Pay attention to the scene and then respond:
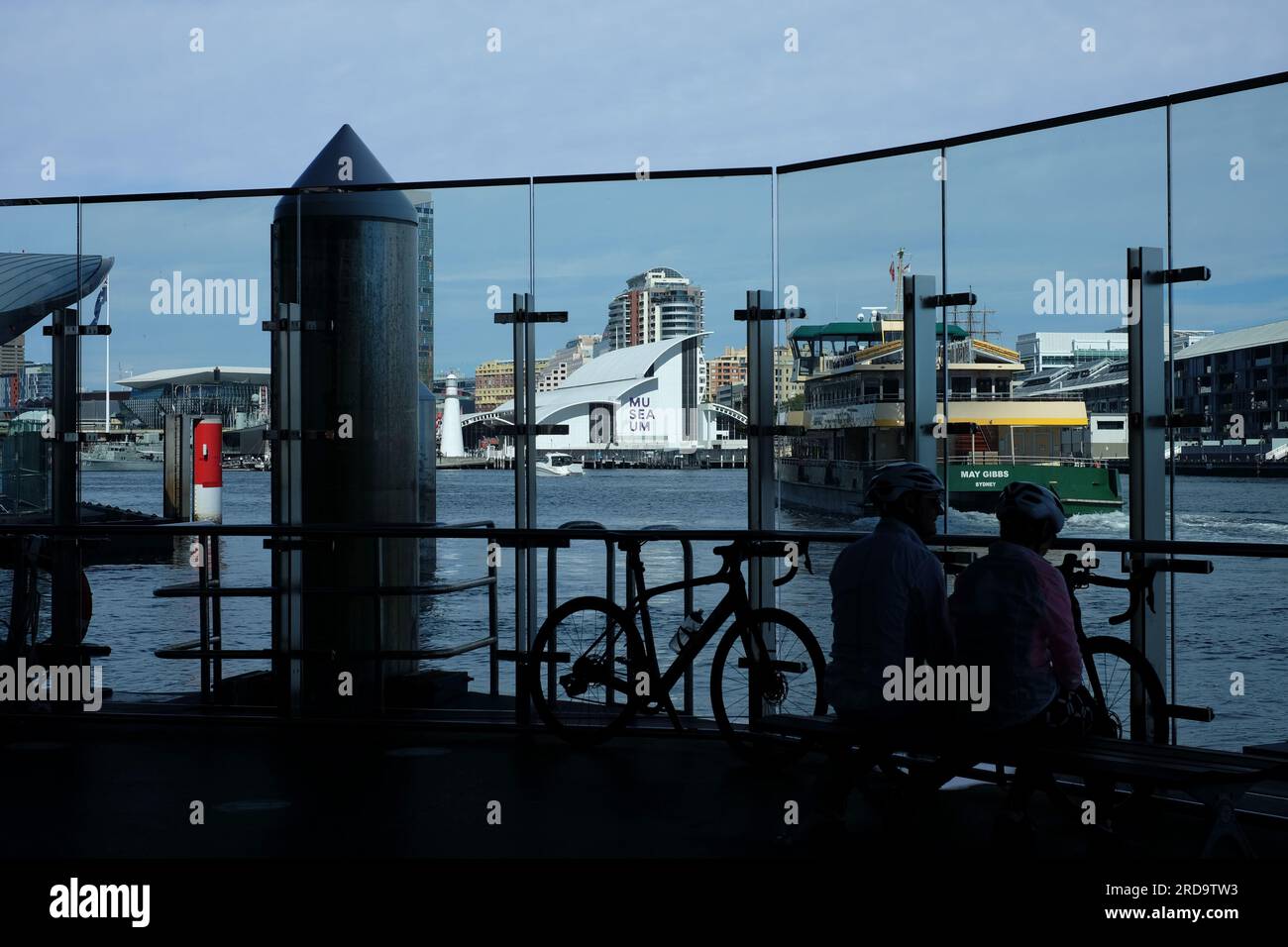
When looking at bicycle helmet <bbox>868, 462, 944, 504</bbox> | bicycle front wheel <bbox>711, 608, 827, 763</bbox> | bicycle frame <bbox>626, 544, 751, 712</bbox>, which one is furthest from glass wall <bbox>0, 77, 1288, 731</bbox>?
bicycle helmet <bbox>868, 462, 944, 504</bbox>

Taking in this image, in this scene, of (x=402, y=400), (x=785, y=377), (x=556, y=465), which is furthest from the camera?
(x=402, y=400)

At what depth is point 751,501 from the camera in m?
6.89

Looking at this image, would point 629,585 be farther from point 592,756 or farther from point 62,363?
point 62,363

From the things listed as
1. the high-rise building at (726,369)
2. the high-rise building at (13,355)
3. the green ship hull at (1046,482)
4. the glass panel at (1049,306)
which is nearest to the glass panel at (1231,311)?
→ the glass panel at (1049,306)

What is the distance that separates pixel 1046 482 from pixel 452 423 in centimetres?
319

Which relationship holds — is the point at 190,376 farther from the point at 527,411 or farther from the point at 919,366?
the point at 919,366

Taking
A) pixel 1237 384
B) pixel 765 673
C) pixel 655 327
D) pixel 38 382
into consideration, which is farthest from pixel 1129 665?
pixel 38 382

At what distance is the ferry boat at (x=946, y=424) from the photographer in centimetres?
643

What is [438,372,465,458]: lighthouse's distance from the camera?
25.2ft

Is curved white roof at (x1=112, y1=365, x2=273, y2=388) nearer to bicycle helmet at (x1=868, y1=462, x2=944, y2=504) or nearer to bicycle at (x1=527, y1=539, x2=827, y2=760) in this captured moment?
bicycle at (x1=527, y1=539, x2=827, y2=760)

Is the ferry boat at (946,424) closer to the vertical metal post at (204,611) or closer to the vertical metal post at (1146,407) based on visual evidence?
the vertical metal post at (1146,407)

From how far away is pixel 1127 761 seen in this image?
4.28 m
